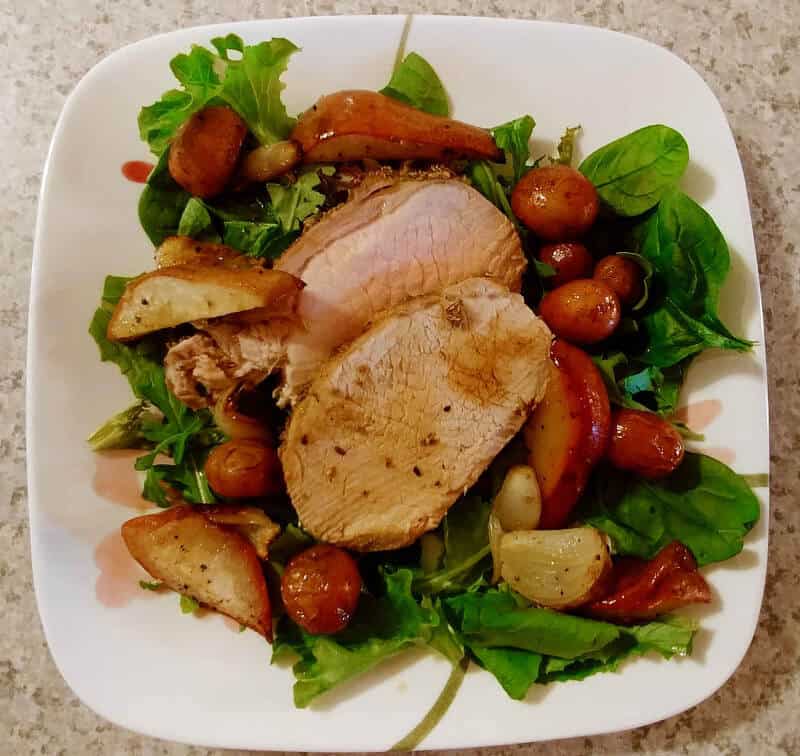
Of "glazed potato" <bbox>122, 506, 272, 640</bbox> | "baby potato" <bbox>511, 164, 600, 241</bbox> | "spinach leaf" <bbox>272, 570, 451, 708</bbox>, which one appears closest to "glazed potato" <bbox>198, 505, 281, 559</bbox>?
"glazed potato" <bbox>122, 506, 272, 640</bbox>

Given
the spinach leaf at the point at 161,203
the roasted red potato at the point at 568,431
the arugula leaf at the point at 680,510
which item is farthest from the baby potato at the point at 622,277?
the spinach leaf at the point at 161,203

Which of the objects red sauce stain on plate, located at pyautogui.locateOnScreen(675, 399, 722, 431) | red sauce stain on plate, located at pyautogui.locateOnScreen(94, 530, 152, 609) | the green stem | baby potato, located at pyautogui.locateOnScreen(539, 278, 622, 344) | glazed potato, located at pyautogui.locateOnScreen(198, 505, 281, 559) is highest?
baby potato, located at pyautogui.locateOnScreen(539, 278, 622, 344)

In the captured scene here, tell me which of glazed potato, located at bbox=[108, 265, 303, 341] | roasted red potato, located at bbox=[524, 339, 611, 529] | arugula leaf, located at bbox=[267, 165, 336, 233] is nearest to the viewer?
glazed potato, located at bbox=[108, 265, 303, 341]

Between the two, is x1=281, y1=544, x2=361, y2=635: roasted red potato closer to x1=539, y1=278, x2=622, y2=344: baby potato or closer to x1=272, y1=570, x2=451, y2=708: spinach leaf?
x1=272, y1=570, x2=451, y2=708: spinach leaf

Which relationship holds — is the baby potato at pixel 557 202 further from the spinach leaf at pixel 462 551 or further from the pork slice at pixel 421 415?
the spinach leaf at pixel 462 551

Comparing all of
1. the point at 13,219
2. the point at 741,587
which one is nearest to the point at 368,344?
the point at 741,587

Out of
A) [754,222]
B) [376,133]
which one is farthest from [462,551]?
[754,222]

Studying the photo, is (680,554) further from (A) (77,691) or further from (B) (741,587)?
(A) (77,691)

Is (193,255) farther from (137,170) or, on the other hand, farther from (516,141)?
(516,141)
